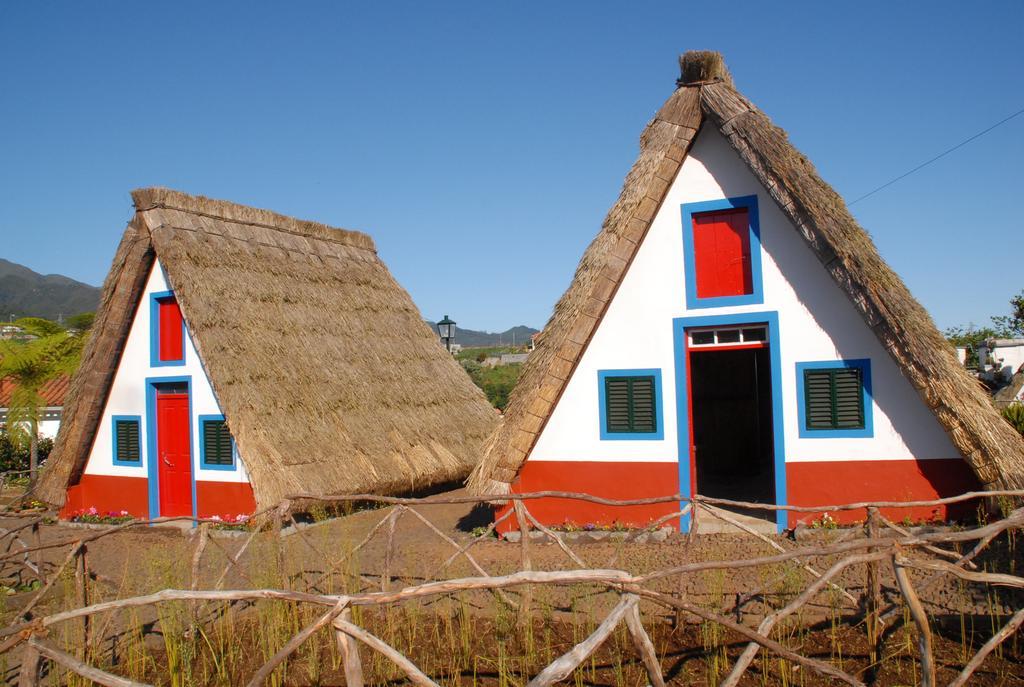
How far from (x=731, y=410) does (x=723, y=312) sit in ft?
20.8

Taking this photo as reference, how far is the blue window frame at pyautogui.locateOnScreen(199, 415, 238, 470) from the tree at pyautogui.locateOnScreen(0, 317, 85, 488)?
4204 mm

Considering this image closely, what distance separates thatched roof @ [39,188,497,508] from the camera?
11305 millimetres

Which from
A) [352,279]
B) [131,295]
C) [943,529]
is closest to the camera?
[943,529]

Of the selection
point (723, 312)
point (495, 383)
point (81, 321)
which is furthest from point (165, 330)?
point (495, 383)

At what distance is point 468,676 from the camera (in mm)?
5293

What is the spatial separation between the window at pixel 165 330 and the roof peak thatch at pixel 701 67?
7.95m

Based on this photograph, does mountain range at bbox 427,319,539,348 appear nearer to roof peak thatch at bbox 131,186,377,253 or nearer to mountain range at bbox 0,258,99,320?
mountain range at bbox 0,258,99,320

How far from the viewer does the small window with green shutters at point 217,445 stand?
38.2ft

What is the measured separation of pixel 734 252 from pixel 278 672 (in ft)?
22.4

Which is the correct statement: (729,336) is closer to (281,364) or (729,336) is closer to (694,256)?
(694,256)

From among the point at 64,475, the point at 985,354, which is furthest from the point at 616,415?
the point at 985,354

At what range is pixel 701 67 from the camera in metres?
9.96

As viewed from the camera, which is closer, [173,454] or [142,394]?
[173,454]

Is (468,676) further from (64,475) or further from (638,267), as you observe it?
(64,475)
